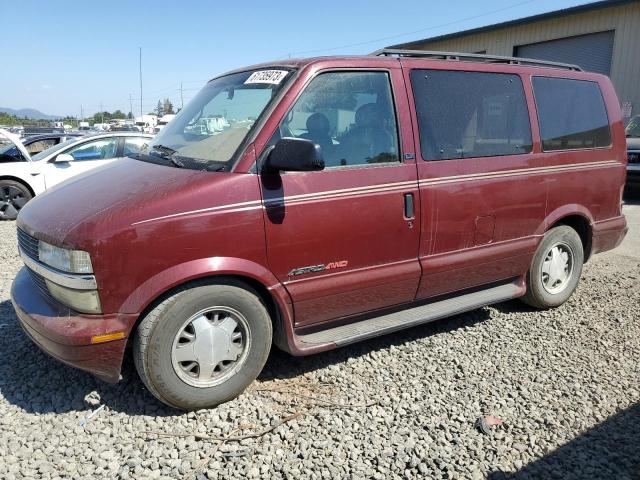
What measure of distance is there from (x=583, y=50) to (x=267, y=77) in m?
16.0

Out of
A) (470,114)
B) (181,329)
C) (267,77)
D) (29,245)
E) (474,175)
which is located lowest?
(181,329)

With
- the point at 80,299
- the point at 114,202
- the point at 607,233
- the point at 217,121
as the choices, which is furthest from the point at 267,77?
the point at 607,233

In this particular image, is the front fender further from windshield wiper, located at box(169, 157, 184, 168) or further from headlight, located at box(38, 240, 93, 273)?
windshield wiper, located at box(169, 157, 184, 168)

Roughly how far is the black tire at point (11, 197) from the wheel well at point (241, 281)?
290 inches

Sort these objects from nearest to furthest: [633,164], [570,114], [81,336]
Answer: [81,336], [570,114], [633,164]

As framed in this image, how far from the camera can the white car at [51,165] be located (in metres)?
8.80

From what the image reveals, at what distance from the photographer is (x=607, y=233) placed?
15.8 feet

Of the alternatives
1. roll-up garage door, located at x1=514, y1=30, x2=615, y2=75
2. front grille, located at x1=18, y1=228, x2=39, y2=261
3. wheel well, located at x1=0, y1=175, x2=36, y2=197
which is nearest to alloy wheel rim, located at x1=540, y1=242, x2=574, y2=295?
front grille, located at x1=18, y1=228, x2=39, y2=261

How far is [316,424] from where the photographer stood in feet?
9.46

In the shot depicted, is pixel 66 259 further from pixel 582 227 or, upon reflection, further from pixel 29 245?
pixel 582 227

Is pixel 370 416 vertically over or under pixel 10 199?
under

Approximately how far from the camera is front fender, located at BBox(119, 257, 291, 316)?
8.81 feet

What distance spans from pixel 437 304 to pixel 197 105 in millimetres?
2371

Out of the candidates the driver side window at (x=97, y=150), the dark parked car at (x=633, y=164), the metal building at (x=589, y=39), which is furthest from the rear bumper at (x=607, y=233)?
the metal building at (x=589, y=39)
